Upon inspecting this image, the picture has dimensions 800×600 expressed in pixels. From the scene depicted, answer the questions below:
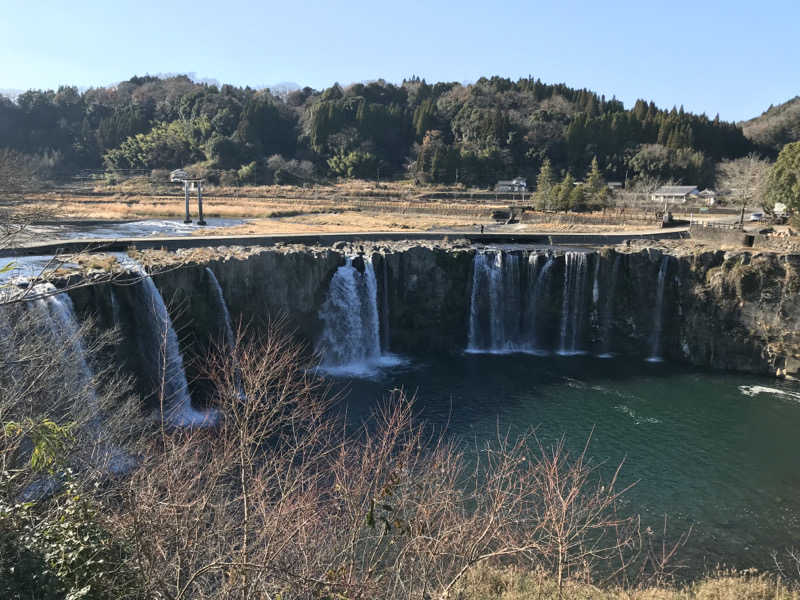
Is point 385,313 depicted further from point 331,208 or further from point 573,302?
point 331,208

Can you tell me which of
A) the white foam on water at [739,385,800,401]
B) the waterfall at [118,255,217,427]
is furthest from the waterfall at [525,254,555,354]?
the waterfall at [118,255,217,427]

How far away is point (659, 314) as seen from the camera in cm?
3759

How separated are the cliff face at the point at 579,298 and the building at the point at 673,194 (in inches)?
1676

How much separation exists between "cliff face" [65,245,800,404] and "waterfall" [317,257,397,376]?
1.99 ft

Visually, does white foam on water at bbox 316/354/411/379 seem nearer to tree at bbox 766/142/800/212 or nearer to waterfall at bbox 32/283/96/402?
waterfall at bbox 32/283/96/402

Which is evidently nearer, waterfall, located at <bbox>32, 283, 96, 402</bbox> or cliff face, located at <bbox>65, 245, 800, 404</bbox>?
waterfall, located at <bbox>32, 283, 96, 402</bbox>

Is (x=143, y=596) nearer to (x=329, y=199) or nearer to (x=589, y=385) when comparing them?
(x=589, y=385)

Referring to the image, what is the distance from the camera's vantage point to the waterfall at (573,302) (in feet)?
124

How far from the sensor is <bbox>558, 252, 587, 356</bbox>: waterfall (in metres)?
37.8

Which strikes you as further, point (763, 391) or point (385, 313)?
point (385, 313)

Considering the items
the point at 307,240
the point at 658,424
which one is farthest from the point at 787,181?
the point at 307,240

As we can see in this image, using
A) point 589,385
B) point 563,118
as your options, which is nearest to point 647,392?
point 589,385

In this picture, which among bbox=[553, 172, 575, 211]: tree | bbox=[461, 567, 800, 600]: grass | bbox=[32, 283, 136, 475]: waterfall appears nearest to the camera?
bbox=[461, 567, 800, 600]: grass

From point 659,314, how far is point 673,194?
152 ft
